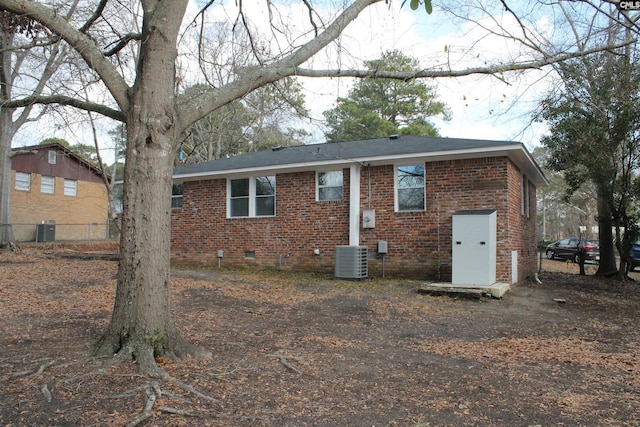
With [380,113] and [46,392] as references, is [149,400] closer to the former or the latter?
[46,392]

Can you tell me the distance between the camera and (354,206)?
1229cm

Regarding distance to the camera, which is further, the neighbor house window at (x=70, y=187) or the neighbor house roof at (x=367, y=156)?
the neighbor house window at (x=70, y=187)

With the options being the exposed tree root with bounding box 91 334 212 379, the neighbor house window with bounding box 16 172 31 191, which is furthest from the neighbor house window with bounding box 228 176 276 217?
the neighbor house window with bounding box 16 172 31 191

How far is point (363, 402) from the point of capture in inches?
145

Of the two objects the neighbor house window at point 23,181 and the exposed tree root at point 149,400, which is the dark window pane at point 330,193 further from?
the neighbor house window at point 23,181

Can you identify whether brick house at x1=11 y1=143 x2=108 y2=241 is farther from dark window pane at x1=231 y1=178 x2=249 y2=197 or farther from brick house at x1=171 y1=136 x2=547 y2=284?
dark window pane at x1=231 y1=178 x2=249 y2=197

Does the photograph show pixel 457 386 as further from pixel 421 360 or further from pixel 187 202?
pixel 187 202

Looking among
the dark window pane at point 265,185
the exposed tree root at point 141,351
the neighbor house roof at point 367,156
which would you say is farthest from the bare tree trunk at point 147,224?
the dark window pane at point 265,185

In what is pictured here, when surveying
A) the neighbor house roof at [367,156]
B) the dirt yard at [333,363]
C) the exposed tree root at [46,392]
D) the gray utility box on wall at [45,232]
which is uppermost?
the neighbor house roof at [367,156]

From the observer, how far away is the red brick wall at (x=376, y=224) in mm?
10945

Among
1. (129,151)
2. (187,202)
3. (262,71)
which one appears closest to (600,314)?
(262,71)

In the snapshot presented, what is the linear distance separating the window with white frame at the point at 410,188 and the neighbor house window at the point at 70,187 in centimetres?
2446

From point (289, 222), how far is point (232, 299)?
5.09 meters

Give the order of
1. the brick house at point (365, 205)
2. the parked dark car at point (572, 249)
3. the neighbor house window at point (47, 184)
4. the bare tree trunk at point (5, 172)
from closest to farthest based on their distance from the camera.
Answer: the brick house at point (365, 205), the bare tree trunk at point (5, 172), the parked dark car at point (572, 249), the neighbor house window at point (47, 184)
